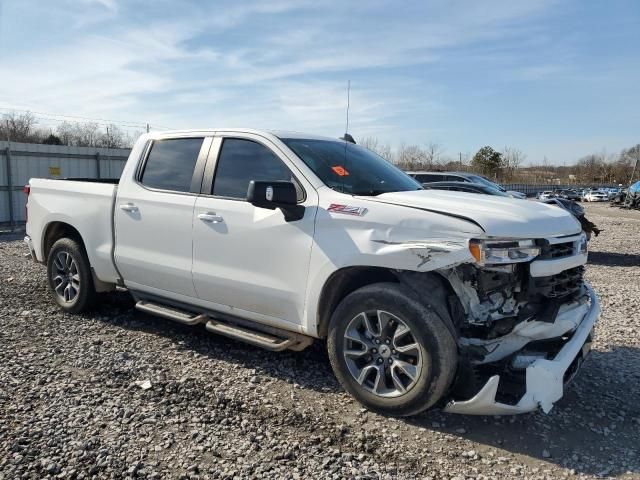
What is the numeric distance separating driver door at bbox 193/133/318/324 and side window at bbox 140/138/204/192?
27 cm

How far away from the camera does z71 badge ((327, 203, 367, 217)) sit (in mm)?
3643

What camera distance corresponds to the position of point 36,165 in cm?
1549

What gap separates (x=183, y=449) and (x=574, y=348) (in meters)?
2.52

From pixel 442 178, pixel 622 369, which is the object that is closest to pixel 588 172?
pixel 442 178

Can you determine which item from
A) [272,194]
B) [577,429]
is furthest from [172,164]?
[577,429]

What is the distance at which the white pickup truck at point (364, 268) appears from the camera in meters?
3.33

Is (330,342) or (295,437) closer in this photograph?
(295,437)

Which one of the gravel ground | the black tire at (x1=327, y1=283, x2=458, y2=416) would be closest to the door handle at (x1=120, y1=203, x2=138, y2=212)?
the gravel ground

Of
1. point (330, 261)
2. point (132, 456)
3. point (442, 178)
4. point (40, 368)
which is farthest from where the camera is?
point (442, 178)

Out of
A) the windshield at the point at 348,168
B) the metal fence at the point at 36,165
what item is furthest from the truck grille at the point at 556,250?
the metal fence at the point at 36,165

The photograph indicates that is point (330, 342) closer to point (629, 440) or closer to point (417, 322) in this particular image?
point (417, 322)

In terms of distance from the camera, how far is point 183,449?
3.21 meters

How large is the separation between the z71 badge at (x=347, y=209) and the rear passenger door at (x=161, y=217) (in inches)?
54.3

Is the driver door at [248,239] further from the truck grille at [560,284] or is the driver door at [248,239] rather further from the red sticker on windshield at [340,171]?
the truck grille at [560,284]
